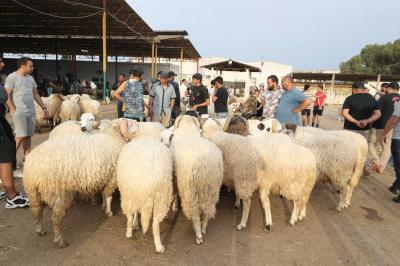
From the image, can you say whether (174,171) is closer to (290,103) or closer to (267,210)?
(267,210)

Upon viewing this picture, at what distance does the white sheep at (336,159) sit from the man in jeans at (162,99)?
3262 mm

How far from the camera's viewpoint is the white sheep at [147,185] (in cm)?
326

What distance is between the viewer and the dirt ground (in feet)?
10.7

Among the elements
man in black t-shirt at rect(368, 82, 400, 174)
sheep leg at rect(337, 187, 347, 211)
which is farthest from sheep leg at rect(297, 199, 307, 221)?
man in black t-shirt at rect(368, 82, 400, 174)

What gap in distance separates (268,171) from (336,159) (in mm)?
1263

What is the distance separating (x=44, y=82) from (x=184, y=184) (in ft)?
68.7

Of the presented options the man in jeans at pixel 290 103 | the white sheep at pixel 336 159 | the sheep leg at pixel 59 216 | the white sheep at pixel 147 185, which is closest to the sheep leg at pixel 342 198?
the white sheep at pixel 336 159

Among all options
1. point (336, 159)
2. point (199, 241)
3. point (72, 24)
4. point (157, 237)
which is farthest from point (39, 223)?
point (72, 24)

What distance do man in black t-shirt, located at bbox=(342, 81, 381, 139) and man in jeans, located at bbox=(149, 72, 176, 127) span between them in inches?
152

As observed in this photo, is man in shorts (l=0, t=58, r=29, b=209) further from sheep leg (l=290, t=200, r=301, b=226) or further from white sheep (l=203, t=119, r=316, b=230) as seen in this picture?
sheep leg (l=290, t=200, r=301, b=226)

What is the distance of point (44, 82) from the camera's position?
68.3 ft

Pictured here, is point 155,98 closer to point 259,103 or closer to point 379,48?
point 259,103

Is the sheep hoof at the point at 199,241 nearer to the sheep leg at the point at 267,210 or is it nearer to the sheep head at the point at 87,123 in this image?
the sheep leg at the point at 267,210

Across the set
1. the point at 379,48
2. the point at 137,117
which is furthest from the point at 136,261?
the point at 379,48
